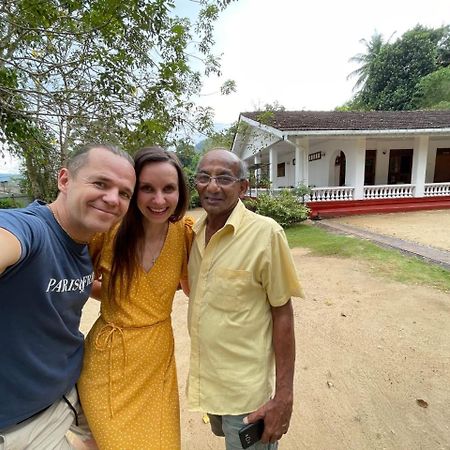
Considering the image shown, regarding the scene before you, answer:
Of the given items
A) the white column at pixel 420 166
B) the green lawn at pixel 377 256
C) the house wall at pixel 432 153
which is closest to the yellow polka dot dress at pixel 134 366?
the green lawn at pixel 377 256

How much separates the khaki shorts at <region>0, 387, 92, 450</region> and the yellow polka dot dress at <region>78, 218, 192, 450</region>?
6cm

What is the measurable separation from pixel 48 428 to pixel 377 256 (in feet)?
20.0

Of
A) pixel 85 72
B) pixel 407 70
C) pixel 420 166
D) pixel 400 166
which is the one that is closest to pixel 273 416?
pixel 85 72

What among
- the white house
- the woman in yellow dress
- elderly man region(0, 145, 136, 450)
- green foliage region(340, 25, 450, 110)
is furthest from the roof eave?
green foliage region(340, 25, 450, 110)

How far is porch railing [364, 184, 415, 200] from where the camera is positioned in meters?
12.2

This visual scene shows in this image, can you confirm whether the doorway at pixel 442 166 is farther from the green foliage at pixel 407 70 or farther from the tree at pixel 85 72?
the tree at pixel 85 72

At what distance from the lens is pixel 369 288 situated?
467 centimetres

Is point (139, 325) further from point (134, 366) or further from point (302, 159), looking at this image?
point (302, 159)

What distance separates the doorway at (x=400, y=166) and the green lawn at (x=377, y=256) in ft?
27.3

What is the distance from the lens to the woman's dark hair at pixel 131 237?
143cm

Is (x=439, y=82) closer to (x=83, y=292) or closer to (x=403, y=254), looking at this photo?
(x=403, y=254)

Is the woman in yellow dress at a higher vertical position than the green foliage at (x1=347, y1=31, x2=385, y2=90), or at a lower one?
lower

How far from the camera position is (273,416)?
1.33 meters

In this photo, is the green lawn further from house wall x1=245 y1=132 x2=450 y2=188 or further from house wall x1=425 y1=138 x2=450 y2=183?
house wall x1=425 y1=138 x2=450 y2=183
